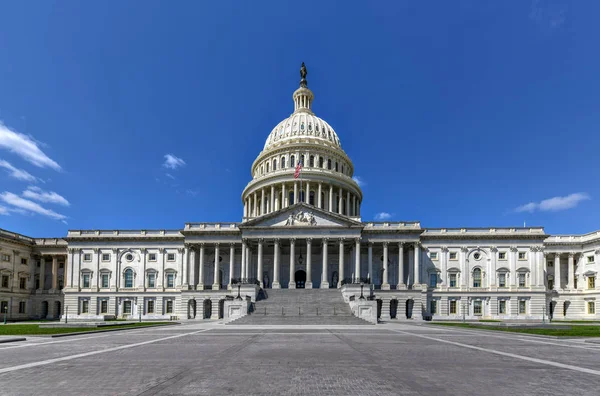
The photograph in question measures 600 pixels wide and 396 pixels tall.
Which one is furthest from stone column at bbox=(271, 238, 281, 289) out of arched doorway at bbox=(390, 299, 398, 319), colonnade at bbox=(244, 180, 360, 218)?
colonnade at bbox=(244, 180, 360, 218)

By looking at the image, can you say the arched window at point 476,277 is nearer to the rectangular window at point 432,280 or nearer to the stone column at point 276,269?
the rectangular window at point 432,280

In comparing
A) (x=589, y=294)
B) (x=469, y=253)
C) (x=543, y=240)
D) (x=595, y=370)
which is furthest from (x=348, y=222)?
(x=595, y=370)

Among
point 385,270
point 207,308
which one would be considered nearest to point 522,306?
point 385,270

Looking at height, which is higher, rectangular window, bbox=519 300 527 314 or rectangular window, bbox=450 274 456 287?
rectangular window, bbox=450 274 456 287

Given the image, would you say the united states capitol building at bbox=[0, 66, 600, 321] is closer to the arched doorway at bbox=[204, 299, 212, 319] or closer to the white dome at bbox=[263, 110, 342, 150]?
the arched doorway at bbox=[204, 299, 212, 319]

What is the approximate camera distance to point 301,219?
67438 millimetres

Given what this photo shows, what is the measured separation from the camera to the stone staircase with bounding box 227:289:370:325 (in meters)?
44.1

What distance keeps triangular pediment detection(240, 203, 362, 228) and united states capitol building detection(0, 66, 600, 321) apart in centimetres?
16

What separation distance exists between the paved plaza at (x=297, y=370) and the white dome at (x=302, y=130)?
7623 centimetres

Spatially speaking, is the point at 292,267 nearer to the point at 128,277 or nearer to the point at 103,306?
the point at 128,277

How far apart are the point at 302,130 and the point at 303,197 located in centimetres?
1704

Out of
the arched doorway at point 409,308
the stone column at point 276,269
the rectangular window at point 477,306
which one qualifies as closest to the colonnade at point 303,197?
the stone column at point 276,269

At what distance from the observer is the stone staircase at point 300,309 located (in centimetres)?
4406

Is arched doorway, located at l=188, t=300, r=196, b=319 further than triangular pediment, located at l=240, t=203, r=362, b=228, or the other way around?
arched doorway, located at l=188, t=300, r=196, b=319
